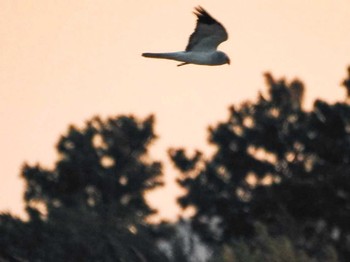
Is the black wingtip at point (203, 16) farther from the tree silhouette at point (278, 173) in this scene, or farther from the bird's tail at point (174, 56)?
the tree silhouette at point (278, 173)

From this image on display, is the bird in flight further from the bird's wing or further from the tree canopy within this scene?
the tree canopy

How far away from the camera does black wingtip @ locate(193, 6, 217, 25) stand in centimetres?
4028

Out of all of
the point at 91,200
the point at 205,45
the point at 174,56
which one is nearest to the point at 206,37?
the point at 205,45

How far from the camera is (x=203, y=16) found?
134 ft

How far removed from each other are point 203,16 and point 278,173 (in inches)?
1543

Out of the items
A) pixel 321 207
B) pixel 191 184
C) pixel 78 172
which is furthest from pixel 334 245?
pixel 78 172

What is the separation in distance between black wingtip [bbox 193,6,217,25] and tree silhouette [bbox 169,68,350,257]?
30.2 meters

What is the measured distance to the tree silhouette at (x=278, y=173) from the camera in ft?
240

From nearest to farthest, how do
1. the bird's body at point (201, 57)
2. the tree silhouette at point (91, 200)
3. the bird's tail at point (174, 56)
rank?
the bird's tail at point (174, 56)
the bird's body at point (201, 57)
the tree silhouette at point (91, 200)

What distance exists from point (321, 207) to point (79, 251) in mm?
11542

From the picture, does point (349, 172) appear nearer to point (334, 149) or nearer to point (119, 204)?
point (334, 149)

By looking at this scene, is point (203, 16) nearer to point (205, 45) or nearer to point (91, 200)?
point (205, 45)

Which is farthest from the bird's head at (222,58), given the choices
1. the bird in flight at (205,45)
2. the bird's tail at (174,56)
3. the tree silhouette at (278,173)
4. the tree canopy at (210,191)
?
the tree silhouette at (278,173)

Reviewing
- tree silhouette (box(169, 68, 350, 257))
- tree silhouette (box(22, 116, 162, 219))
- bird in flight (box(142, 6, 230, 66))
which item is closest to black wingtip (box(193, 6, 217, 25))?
bird in flight (box(142, 6, 230, 66))
